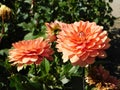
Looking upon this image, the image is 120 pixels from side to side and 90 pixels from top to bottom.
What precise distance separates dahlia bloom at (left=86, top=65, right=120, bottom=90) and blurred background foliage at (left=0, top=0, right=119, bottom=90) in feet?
0.40

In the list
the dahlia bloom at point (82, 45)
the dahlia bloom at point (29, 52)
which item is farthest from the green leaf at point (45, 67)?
the dahlia bloom at point (82, 45)

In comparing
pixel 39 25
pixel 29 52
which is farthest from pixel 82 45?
pixel 39 25

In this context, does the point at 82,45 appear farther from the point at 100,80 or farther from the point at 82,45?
the point at 100,80

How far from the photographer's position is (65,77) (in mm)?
1894

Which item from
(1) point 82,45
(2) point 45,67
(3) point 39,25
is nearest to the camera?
(1) point 82,45

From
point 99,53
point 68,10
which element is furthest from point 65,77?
point 68,10

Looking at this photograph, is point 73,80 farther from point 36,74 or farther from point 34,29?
point 34,29

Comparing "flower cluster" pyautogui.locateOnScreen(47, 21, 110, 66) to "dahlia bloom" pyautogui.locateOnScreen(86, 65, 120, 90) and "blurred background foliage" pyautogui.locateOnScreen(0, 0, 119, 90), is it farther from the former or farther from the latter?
"blurred background foliage" pyautogui.locateOnScreen(0, 0, 119, 90)

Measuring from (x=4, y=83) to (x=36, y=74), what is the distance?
0.98 feet

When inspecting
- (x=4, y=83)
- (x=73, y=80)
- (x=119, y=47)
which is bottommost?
(x=119, y=47)

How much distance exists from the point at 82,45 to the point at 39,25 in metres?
1.44

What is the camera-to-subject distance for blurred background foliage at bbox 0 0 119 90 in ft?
6.12

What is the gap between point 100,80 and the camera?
67.5 inches

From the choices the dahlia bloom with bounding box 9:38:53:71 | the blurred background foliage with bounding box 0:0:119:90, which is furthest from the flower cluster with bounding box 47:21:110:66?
the blurred background foliage with bounding box 0:0:119:90
